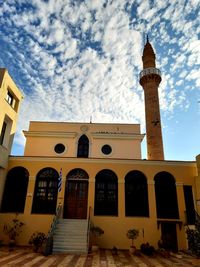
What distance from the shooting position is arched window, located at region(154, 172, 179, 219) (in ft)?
48.1

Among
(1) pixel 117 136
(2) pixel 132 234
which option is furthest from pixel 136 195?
(1) pixel 117 136

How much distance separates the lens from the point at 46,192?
1530 cm

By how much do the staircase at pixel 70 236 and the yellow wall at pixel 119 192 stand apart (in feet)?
3.73

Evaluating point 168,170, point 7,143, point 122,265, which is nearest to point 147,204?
point 168,170

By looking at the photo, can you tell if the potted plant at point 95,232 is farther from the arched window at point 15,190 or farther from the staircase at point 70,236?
the arched window at point 15,190

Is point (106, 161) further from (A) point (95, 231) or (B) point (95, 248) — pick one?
(B) point (95, 248)

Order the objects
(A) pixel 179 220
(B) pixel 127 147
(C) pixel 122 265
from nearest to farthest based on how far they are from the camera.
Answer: (C) pixel 122 265
(A) pixel 179 220
(B) pixel 127 147

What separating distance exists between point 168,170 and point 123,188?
3.68m

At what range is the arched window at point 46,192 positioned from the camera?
48.7 feet

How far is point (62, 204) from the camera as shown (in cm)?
1486

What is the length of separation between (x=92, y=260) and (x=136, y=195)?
5.94m

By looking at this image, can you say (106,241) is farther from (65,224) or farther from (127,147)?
(127,147)

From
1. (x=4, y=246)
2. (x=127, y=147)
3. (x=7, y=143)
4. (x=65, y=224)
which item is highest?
(x=127, y=147)

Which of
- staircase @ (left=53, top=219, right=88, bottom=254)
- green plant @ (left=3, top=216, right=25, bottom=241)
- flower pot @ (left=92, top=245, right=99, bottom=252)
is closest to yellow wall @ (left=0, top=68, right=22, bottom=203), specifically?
green plant @ (left=3, top=216, right=25, bottom=241)
